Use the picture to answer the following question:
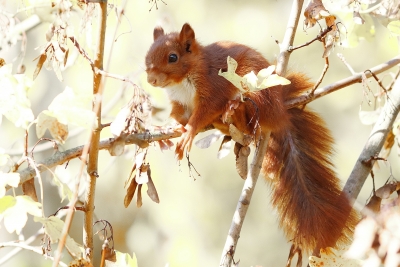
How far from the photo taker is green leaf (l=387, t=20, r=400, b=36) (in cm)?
158

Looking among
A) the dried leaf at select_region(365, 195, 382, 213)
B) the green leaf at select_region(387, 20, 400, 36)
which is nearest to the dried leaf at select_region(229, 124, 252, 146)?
the dried leaf at select_region(365, 195, 382, 213)

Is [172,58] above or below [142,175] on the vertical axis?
above

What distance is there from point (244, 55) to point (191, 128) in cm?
36

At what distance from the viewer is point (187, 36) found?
7.12ft

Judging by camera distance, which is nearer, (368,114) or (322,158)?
Answer: (368,114)

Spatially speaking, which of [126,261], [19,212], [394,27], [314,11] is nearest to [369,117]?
[394,27]

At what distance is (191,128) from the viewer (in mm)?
1869

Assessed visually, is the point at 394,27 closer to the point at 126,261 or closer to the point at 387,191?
the point at 387,191

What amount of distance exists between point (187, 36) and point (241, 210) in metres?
0.89

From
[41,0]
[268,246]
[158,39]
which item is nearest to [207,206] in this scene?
[268,246]

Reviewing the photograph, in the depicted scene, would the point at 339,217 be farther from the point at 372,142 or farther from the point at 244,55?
the point at 244,55

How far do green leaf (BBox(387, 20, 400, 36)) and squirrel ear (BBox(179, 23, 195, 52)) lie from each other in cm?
82

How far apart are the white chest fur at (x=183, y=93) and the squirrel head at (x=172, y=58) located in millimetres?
24

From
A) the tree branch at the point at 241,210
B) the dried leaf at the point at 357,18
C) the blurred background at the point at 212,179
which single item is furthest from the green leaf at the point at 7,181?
the blurred background at the point at 212,179
